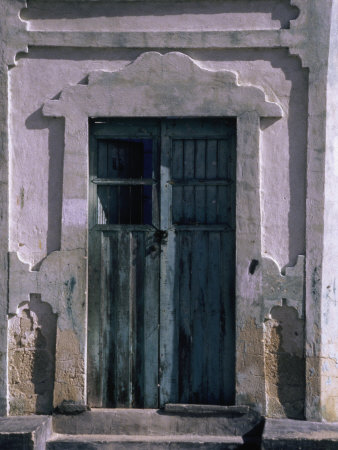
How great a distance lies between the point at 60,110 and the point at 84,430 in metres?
2.61

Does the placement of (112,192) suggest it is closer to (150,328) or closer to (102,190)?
(102,190)

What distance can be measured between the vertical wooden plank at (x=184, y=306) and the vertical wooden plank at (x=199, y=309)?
3 cm

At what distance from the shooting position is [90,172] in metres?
6.46

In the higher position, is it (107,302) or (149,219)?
(149,219)

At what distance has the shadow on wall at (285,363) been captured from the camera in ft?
20.5

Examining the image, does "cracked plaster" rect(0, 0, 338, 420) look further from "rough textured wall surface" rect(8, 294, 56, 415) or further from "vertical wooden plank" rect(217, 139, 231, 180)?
"rough textured wall surface" rect(8, 294, 56, 415)

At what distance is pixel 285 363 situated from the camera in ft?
20.6

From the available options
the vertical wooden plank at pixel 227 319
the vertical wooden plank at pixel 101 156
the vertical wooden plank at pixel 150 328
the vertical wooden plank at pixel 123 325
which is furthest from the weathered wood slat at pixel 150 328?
the vertical wooden plank at pixel 101 156

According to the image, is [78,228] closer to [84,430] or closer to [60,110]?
[60,110]

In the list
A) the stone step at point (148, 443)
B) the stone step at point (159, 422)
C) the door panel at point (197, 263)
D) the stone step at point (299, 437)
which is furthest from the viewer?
the door panel at point (197, 263)

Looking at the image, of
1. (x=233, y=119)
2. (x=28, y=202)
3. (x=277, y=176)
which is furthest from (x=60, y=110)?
(x=277, y=176)

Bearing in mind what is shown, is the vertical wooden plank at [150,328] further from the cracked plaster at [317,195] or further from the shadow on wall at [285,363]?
the shadow on wall at [285,363]

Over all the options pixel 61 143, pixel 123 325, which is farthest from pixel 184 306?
pixel 61 143

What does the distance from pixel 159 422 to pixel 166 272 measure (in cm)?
122
